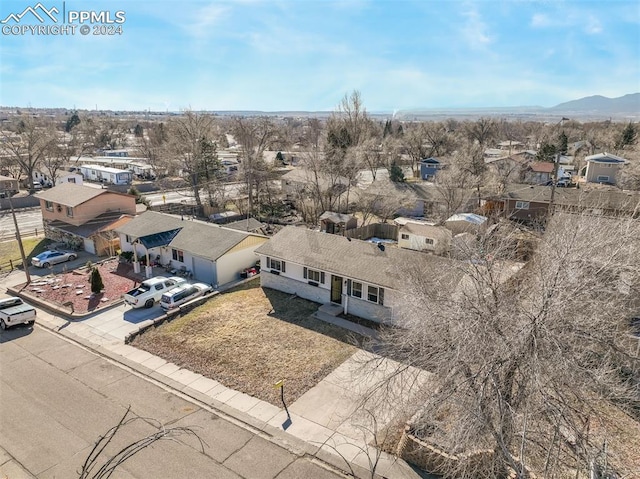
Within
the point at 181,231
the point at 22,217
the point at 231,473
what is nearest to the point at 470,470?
the point at 231,473

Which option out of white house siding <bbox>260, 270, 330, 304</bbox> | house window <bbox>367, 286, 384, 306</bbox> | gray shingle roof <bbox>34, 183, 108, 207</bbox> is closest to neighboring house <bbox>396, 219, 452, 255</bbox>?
house window <bbox>367, 286, 384, 306</bbox>

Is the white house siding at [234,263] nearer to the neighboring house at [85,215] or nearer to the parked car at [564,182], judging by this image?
the neighboring house at [85,215]

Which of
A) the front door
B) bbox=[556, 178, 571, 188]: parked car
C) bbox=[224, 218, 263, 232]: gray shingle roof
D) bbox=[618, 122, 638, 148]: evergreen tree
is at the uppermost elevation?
bbox=[618, 122, 638, 148]: evergreen tree

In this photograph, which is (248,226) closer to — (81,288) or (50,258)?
(81,288)

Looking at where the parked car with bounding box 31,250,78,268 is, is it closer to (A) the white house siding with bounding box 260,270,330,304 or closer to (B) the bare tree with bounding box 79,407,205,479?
(A) the white house siding with bounding box 260,270,330,304

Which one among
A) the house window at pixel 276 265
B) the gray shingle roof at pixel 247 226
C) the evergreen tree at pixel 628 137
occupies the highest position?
the evergreen tree at pixel 628 137

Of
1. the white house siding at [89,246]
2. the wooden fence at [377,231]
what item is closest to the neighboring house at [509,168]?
the wooden fence at [377,231]

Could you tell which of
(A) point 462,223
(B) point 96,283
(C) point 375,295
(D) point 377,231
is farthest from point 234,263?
(A) point 462,223
